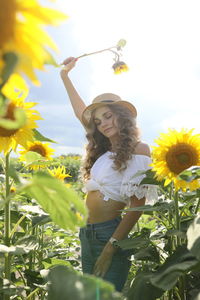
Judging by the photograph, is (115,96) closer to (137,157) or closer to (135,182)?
→ (137,157)

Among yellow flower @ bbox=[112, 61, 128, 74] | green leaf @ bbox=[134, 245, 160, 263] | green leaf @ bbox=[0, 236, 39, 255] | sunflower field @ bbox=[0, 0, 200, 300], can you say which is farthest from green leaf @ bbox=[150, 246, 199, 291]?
yellow flower @ bbox=[112, 61, 128, 74]

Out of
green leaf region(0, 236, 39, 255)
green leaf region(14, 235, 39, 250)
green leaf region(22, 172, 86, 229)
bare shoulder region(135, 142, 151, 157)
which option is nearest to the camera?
green leaf region(22, 172, 86, 229)

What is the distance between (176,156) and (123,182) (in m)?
0.64

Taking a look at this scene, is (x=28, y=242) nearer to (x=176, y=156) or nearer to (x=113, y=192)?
(x=176, y=156)

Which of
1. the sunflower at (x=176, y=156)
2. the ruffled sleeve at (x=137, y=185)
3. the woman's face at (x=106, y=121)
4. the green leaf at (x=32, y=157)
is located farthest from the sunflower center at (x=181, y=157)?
the woman's face at (x=106, y=121)

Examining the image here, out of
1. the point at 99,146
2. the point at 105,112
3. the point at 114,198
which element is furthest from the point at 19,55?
the point at 99,146

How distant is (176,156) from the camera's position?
5.66 feet

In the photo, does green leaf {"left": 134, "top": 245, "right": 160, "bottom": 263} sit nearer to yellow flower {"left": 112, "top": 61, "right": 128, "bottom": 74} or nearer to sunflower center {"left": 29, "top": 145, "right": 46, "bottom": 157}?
sunflower center {"left": 29, "top": 145, "right": 46, "bottom": 157}

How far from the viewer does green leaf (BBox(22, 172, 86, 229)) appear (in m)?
0.58

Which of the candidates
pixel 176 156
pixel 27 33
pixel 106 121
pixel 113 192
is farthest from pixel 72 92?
pixel 27 33

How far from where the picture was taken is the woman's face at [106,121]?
2.65 m

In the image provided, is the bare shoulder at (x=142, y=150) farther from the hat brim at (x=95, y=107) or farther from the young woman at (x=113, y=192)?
the hat brim at (x=95, y=107)

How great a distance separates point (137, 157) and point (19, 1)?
2061mm

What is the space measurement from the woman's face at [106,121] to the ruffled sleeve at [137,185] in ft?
1.05
